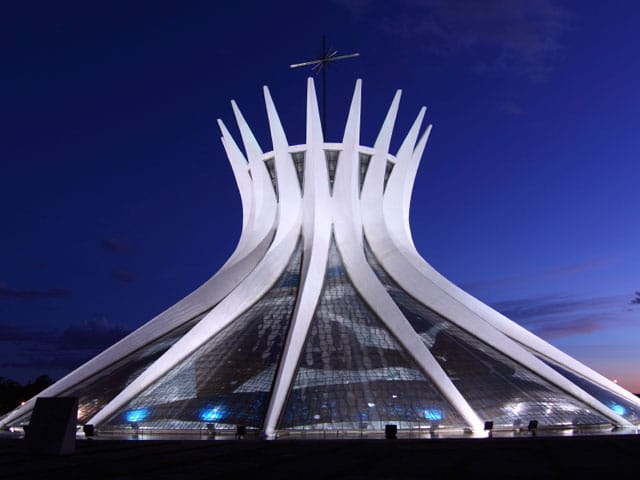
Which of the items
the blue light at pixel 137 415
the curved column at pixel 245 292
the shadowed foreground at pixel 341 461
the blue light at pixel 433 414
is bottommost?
the shadowed foreground at pixel 341 461

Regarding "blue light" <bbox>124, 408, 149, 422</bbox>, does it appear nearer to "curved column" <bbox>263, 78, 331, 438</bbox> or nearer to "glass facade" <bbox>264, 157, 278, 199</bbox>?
"curved column" <bbox>263, 78, 331, 438</bbox>

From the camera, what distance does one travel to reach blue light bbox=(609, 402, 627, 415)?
22.2m

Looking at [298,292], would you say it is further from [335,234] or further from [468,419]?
[468,419]

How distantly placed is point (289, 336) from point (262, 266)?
16.1 feet


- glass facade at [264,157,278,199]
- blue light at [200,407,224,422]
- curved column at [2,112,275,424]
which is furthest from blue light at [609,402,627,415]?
glass facade at [264,157,278,199]

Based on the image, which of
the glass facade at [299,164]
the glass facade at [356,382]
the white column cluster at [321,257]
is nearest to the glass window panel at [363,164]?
the white column cluster at [321,257]

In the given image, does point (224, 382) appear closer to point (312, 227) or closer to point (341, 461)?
point (312, 227)

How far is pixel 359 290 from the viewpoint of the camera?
84.0ft

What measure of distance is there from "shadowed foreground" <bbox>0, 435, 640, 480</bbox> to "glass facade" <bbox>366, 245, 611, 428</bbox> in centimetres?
681

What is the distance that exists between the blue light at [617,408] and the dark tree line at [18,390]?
59211 millimetres

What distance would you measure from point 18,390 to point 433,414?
7046cm

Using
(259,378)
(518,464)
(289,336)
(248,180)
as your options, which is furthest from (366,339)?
(518,464)

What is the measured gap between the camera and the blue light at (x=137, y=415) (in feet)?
64.6

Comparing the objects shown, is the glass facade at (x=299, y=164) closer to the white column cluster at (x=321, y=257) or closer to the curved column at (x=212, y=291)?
the white column cluster at (x=321, y=257)
